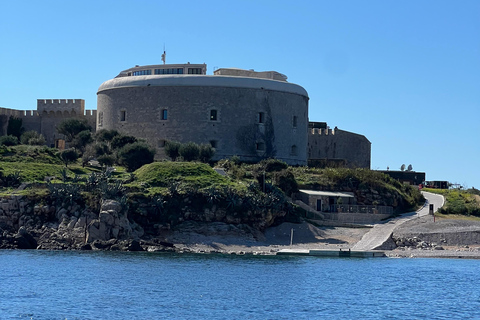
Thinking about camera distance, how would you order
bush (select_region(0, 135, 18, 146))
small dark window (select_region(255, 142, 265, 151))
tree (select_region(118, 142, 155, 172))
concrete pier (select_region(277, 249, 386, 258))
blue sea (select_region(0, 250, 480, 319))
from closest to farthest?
blue sea (select_region(0, 250, 480, 319)) → concrete pier (select_region(277, 249, 386, 258)) → tree (select_region(118, 142, 155, 172)) → bush (select_region(0, 135, 18, 146)) → small dark window (select_region(255, 142, 265, 151))

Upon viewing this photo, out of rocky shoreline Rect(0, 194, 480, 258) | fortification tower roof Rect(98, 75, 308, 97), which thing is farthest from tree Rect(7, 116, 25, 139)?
rocky shoreline Rect(0, 194, 480, 258)

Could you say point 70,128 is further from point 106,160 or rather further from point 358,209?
point 358,209

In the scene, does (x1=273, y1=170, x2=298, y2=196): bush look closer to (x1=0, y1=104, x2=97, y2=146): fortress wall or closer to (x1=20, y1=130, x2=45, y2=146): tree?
(x1=20, y1=130, x2=45, y2=146): tree

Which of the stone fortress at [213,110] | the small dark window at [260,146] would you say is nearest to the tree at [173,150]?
the stone fortress at [213,110]

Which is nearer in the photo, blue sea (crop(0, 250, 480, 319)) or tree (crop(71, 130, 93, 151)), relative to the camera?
blue sea (crop(0, 250, 480, 319))

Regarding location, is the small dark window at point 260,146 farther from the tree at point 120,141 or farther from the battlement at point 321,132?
the battlement at point 321,132

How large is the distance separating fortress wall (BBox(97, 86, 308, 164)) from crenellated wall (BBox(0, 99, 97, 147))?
664cm

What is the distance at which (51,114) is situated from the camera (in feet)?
233

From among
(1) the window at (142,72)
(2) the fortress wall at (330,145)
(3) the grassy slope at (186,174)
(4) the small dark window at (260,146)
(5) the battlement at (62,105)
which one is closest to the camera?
(3) the grassy slope at (186,174)

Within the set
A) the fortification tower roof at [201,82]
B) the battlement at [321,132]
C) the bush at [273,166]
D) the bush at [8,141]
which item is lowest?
the bush at [273,166]

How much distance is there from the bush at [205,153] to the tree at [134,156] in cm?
376

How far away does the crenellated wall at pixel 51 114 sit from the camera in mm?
70562

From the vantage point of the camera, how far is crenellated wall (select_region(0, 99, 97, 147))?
7056 centimetres

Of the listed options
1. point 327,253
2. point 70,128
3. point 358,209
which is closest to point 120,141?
point 70,128
